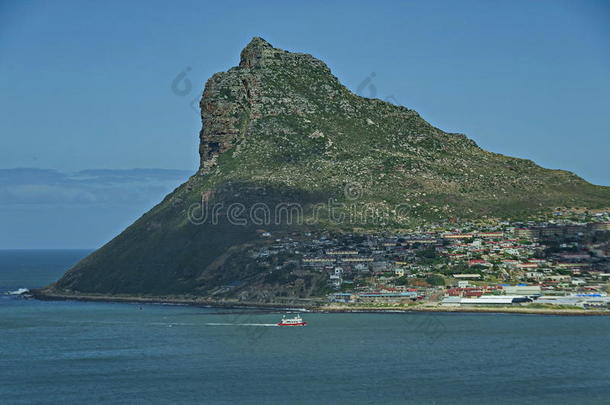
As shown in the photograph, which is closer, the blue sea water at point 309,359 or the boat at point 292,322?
the blue sea water at point 309,359

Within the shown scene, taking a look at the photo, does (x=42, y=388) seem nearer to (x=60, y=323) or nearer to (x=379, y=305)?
(x=60, y=323)

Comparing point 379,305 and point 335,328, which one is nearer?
point 335,328

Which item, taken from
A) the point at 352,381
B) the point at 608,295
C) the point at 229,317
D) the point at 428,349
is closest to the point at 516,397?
the point at 352,381

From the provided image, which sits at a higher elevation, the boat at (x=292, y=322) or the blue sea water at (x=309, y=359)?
the boat at (x=292, y=322)

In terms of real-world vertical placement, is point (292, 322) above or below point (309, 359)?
above

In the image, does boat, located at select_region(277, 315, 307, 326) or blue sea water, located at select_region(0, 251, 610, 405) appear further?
boat, located at select_region(277, 315, 307, 326)

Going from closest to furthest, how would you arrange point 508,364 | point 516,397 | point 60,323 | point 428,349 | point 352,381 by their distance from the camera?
1. point 516,397
2. point 352,381
3. point 508,364
4. point 428,349
5. point 60,323

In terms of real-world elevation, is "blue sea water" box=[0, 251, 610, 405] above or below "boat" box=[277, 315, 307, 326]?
below

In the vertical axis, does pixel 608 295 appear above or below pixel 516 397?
Answer: above
